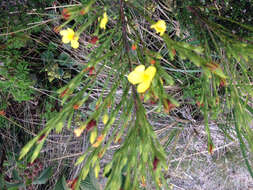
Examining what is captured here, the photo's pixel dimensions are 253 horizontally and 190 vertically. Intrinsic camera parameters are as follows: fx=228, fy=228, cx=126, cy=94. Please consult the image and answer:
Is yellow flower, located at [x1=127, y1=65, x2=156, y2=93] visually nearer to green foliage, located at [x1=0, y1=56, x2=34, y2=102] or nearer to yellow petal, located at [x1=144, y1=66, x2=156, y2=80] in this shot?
yellow petal, located at [x1=144, y1=66, x2=156, y2=80]

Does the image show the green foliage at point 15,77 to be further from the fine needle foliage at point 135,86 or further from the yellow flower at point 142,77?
the yellow flower at point 142,77

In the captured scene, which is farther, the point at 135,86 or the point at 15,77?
the point at 15,77

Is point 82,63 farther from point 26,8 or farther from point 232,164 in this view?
point 232,164

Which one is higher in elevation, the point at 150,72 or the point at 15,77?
the point at 150,72

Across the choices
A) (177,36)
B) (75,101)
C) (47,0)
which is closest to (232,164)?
(177,36)

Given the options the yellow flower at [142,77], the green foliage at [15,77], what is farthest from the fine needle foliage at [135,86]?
the green foliage at [15,77]

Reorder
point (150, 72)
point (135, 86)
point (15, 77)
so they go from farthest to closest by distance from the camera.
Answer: point (15, 77)
point (135, 86)
point (150, 72)

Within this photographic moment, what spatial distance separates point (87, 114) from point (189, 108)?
1329mm

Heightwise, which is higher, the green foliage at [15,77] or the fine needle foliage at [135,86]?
the fine needle foliage at [135,86]

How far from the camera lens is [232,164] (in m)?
3.46

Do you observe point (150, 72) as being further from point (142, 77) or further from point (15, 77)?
point (15, 77)

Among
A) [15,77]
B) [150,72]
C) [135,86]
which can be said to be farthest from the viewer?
[15,77]

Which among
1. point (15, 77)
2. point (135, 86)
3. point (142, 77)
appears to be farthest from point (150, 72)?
point (15, 77)

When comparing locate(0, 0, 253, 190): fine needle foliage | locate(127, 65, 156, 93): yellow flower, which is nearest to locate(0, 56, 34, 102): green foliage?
locate(0, 0, 253, 190): fine needle foliage
